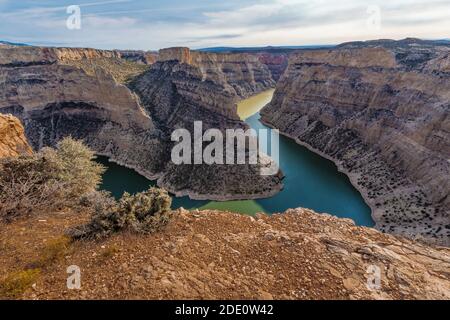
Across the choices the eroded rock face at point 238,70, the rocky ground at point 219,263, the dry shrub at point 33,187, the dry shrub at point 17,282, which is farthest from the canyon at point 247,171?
the eroded rock face at point 238,70

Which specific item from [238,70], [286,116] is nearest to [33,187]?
[286,116]

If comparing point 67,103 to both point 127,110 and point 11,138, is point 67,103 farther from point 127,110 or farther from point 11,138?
point 11,138

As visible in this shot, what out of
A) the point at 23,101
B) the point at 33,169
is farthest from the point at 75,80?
the point at 33,169

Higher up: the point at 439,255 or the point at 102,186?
the point at 439,255

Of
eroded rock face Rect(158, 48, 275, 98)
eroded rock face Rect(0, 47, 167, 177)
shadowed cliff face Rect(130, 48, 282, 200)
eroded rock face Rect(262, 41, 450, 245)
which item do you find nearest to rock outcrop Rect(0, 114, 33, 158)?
shadowed cliff face Rect(130, 48, 282, 200)

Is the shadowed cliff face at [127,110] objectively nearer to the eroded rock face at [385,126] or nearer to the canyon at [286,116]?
the canyon at [286,116]

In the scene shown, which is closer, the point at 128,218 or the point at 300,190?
the point at 128,218

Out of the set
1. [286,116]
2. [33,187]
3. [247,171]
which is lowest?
[247,171]

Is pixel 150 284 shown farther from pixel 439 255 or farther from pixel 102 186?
pixel 102 186
